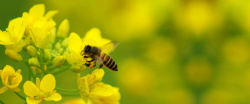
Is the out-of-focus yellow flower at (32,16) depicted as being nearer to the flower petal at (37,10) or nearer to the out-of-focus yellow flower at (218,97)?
the flower petal at (37,10)

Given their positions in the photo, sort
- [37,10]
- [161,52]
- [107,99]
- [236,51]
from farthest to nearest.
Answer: [161,52] < [236,51] < [37,10] < [107,99]

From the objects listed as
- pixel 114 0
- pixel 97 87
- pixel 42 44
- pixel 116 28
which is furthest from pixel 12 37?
pixel 114 0

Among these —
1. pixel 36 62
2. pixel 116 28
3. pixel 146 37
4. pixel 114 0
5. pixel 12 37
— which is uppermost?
pixel 114 0

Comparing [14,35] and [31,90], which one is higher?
[14,35]

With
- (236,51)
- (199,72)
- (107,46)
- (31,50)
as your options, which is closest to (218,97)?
(199,72)

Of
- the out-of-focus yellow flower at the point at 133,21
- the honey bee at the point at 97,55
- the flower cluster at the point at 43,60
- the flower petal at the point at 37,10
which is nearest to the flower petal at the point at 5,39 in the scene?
the flower cluster at the point at 43,60

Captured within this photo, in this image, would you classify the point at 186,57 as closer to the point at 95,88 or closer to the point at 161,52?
the point at 161,52

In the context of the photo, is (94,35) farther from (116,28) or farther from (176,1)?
(116,28)
